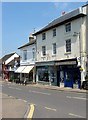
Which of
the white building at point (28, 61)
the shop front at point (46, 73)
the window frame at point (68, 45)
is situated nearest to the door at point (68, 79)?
the window frame at point (68, 45)

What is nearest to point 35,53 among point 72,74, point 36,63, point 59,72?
point 36,63

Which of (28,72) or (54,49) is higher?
(54,49)

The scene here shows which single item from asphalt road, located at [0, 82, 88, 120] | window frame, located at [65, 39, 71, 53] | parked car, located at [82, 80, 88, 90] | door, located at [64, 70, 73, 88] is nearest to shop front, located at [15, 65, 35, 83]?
door, located at [64, 70, 73, 88]

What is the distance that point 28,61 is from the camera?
4975 cm

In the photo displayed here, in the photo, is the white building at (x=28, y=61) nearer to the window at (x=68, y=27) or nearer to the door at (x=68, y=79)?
the door at (x=68, y=79)

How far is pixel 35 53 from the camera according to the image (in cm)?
4591

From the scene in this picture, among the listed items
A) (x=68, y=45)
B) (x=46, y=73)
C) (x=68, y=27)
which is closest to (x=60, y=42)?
(x=68, y=45)

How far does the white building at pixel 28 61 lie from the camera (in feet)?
155

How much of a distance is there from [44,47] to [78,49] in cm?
1022

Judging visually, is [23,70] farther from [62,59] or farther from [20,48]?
[62,59]

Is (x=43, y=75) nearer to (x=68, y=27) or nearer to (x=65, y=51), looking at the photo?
(x=65, y=51)

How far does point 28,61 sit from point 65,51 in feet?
49.2

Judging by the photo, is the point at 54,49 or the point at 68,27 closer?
the point at 68,27

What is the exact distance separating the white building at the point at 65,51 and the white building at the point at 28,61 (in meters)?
2.47
